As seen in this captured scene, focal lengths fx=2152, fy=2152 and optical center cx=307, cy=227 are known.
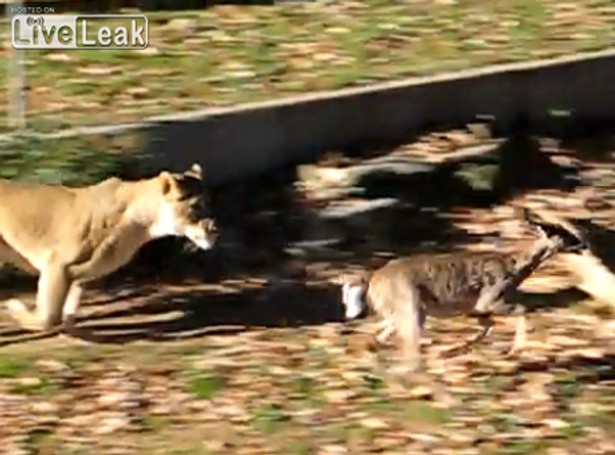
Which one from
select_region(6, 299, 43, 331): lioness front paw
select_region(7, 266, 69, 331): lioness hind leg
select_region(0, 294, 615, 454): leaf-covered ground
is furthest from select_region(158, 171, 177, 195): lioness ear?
select_region(6, 299, 43, 331): lioness front paw

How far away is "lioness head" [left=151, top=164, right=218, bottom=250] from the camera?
10.7 meters

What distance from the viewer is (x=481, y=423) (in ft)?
31.4

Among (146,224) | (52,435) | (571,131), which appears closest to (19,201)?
(146,224)

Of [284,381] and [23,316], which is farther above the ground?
[23,316]

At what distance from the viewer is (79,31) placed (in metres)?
14.7

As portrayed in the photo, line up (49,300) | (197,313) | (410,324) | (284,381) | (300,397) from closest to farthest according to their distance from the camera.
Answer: (300,397) → (410,324) → (284,381) → (49,300) → (197,313)

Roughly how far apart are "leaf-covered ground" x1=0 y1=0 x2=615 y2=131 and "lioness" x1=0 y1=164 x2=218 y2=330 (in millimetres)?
1485

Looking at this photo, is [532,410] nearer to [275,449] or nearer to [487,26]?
[275,449]

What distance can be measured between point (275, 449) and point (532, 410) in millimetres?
1258

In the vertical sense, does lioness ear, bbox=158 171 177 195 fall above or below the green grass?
above

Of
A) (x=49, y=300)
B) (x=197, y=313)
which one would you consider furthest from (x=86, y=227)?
(x=197, y=313)

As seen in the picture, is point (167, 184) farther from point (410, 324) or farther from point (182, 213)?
point (410, 324)

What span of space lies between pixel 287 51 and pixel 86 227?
4.25 metres

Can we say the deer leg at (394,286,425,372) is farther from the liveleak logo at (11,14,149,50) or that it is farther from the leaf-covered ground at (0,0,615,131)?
the liveleak logo at (11,14,149,50)
